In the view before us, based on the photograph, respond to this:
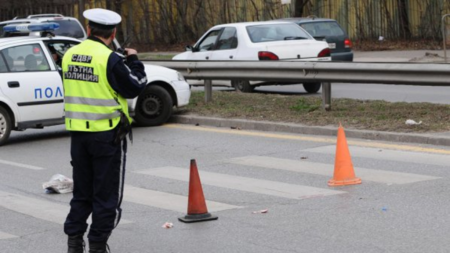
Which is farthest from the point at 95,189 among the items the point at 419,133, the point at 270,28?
the point at 270,28

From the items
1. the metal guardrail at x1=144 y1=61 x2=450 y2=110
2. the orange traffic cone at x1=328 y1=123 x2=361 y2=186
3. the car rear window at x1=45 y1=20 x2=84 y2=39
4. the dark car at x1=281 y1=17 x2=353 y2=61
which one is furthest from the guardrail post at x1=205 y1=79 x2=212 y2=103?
the car rear window at x1=45 y1=20 x2=84 y2=39

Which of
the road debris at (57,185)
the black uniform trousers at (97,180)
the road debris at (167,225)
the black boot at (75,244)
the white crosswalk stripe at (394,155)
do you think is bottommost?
the white crosswalk stripe at (394,155)

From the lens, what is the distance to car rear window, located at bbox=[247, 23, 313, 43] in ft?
63.6

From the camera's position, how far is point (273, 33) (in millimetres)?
19547

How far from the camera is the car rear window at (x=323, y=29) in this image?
2314 cm

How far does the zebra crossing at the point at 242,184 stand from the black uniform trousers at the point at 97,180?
1.40 meters

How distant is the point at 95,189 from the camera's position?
20.7 ft

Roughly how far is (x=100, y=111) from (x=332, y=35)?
17.3m

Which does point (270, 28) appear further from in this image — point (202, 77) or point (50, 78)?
point (50, 78)

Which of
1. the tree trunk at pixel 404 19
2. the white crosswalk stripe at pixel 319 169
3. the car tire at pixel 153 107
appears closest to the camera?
the white crosswalk stripe at pixel 319 169

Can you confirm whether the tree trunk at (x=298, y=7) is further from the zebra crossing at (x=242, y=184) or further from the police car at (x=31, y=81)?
the zebra crossing at (x=242, y=184)

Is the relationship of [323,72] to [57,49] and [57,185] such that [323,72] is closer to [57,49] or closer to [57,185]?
[57,49]

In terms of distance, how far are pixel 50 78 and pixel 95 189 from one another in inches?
294

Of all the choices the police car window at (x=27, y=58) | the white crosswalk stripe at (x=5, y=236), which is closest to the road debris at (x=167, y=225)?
the white crosswalk stripe at (x=5, y=236)
